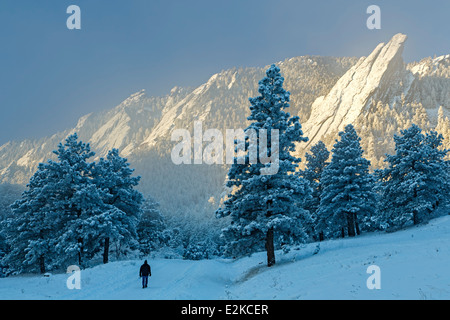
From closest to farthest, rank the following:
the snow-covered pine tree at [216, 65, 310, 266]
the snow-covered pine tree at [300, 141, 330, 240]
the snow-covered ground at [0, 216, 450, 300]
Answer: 1. the snow-covered ground at [0, 216, 450, 300]
2. the snow-covered pine tree at [216, 65, 310, 266]
3. the snow-covered pine tree at [300, 141, 330, 240]

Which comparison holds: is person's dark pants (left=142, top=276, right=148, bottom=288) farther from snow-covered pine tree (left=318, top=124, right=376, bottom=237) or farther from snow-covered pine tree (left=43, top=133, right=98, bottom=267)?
snow-covered pine tree (left=318, top=124, right=376, bottom=237)

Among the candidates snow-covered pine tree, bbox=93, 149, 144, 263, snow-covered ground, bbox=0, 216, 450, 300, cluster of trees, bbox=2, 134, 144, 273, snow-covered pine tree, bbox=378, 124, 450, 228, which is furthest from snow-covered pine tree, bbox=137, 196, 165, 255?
snow-covered pine tree, bbox=378, 124, 450, 228

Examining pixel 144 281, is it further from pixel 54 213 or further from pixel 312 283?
pixel 54 213

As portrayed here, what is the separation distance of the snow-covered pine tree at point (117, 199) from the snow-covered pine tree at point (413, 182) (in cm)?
2712

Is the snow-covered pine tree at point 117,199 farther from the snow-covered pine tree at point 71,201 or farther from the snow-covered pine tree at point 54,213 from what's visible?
the snow-covered pine tree at point 54,213

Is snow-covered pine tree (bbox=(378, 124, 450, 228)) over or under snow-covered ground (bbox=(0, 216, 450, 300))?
over

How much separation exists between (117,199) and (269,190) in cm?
1841

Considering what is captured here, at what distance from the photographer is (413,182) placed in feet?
97.3

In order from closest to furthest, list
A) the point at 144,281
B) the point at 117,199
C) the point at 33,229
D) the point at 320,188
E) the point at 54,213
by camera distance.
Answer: the point at 144,281 → the point at 54,213 → the point at 33,229 → the point at 117,199 → the point at 320,188

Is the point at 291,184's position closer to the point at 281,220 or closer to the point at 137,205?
the point at 281,220

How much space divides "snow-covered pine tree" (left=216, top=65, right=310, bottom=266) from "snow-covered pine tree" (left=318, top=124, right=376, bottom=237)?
1171 centimetres

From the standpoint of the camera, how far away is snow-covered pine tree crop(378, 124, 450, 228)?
30219 millimetres

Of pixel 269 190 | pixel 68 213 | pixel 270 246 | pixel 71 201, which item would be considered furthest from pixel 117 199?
pixel 269 190

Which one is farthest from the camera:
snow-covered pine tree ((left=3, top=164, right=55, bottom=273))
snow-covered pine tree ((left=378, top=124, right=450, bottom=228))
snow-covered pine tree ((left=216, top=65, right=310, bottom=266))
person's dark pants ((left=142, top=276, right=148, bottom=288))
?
snow-covered pine tree ((left=378, top=124, right=450, bottom=228))
